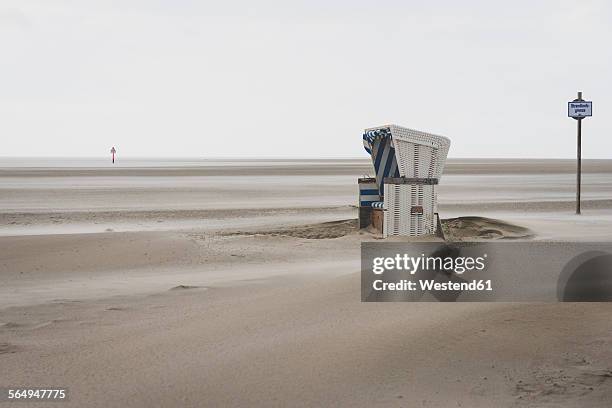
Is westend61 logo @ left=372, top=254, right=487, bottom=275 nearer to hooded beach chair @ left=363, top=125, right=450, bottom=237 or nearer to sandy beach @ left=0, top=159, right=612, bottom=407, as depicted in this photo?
sandy beach @ left=0, top=159, right=612, bottom=407

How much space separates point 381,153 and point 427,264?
4.12 m

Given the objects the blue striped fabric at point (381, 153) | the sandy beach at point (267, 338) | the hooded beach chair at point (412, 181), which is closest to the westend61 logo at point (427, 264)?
the sandy beach at point (267, 338)

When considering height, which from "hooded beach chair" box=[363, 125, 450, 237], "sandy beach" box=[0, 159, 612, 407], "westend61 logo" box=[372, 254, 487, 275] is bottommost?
Answer: "sandy beach" box=[0, 159, 612, 407]

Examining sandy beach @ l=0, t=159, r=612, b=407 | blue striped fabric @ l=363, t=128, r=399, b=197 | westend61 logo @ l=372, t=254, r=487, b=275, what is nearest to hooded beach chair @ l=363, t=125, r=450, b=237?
blue striped fabric @ l=363, t=128, r=399, b=197

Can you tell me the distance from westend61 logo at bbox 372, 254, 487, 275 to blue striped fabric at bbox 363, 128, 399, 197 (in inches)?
110

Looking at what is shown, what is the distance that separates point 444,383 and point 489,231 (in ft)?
27.7

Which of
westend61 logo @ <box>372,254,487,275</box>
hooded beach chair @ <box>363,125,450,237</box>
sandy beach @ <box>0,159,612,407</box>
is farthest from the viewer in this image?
hooded beach chair @ <box>363,125,450,237</box>

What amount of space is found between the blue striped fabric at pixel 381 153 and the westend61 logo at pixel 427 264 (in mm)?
2803

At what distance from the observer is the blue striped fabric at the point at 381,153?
37.4ft

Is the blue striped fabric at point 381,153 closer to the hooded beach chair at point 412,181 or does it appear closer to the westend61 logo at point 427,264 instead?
the hooded beach chair at point 412,181

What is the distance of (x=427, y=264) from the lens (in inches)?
320

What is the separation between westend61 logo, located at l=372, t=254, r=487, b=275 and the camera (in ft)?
25.9

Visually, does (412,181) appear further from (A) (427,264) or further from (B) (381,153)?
(A) (427,264)

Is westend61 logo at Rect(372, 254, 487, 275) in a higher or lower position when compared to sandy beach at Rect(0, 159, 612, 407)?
higher
